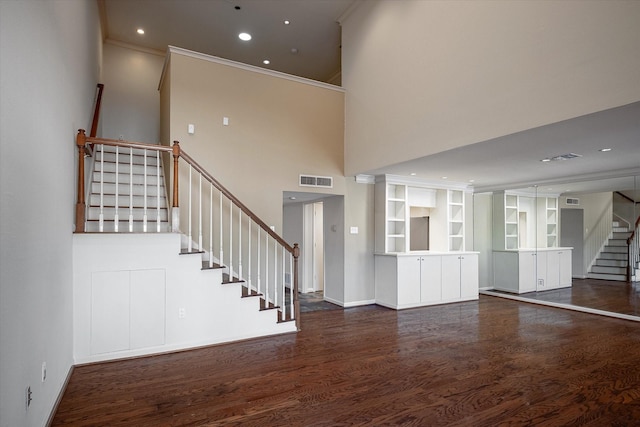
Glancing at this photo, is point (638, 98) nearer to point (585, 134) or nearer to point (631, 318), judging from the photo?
point (585, 134)

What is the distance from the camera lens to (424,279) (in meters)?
6.26

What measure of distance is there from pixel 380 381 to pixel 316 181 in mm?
3502

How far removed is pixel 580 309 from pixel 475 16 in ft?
17.2

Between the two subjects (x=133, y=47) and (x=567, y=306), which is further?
(x=133, y=47)

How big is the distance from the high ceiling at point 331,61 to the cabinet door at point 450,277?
5.14 feet

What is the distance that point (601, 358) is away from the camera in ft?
12.2

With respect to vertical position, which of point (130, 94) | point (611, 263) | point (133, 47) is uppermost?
point (133, 47)

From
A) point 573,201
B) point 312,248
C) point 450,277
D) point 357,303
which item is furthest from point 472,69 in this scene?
point 312,248

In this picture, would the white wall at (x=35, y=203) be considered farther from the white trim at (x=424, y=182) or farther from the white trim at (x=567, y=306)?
the white trim at (x=567, y=306)

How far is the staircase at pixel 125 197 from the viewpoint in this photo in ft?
14.1

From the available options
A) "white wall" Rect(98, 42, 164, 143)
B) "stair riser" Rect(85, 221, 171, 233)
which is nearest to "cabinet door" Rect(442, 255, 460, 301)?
"stair riser" Rect(85, 221, 171, 233)

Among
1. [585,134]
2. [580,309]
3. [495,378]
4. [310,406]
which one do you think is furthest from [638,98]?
[580,309]

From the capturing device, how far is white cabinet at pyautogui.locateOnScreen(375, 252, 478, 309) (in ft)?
19.8

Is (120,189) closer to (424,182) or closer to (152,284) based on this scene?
(152,284)
